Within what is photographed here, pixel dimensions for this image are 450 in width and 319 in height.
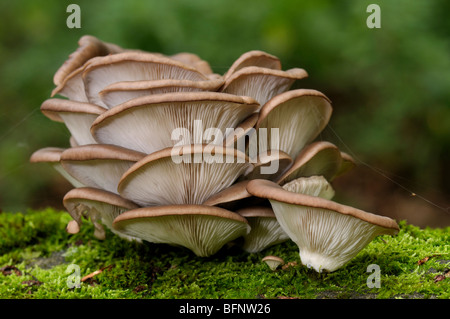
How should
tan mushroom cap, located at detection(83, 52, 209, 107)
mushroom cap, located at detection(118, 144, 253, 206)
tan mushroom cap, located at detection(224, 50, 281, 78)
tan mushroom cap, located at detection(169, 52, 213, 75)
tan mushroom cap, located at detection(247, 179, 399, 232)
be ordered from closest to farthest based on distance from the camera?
tan mushroom cap, located at detection(247, 179, 399, 232) < mushroom cap, located at detection(118, 144, 253, 206) < tan mushroom cap, located at detection(83, 52, 209, 107) < tan mushroom cap, located at detection(224, 50, 281, 78) < tan mushroom cap, located at detection(169, 52, 213, 75)

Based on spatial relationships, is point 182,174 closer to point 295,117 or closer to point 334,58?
point 295,117

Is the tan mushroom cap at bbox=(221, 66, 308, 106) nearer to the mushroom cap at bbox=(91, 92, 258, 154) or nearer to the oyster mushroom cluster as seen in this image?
the oyster mushroom cluster

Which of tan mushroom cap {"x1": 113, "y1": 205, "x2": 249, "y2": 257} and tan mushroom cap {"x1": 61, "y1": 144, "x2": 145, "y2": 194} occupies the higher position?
tan mushroom cap {"x1": 61, "y1": 144, "x2": 145, "y2": 194}

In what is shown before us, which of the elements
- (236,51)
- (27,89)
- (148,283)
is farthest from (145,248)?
(27,89)

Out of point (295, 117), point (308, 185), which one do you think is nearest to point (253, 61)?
point (295, 117)

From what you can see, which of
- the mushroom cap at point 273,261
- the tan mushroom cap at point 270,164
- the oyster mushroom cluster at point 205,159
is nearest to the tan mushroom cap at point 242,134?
the oyster mushroom cluster at point 205,159

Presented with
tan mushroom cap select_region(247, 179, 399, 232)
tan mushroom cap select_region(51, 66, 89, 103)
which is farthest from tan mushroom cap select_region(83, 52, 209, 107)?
tan mushroom cap select_region(247, 179, 399, 232)

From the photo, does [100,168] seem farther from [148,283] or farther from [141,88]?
[148,283]
